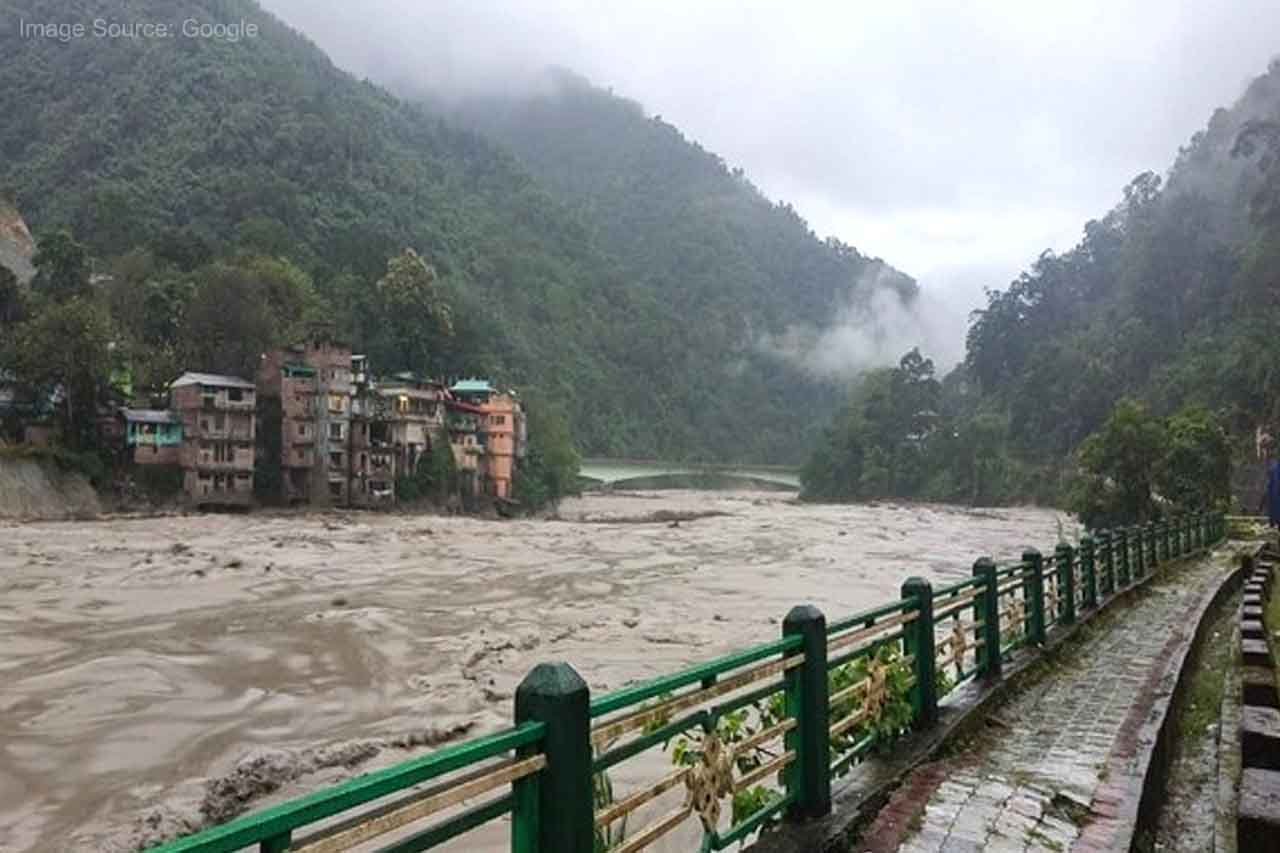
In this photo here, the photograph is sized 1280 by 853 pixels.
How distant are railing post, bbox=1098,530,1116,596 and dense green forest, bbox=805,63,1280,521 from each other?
163 feet

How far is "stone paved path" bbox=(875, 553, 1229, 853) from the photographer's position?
498 centimetres

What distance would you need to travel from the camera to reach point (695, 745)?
443cm

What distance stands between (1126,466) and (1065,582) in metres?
31.9

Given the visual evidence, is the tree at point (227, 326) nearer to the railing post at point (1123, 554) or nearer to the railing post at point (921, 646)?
the railing post at point (1123, 554)

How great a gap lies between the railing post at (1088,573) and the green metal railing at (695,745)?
4.63 meters

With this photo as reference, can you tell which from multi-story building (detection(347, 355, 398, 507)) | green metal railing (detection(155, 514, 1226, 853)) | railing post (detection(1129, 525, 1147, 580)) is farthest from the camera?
multi-story building (detection(347, 355, 398, 507))

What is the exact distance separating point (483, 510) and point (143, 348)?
22.0 m

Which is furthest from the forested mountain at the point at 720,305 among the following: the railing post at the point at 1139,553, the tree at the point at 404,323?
the railing post at the point at 1139,553

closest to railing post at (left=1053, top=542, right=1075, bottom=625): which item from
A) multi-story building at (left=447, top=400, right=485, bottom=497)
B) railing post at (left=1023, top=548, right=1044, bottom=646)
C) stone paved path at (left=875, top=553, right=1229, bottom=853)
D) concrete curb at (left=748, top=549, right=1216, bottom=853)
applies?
stone paved path at (left=875, top=553, right=1229, bottom=853)

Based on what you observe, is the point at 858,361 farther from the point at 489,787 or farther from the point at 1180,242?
the point at 489,787

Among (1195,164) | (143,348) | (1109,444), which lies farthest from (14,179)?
(1195,164)

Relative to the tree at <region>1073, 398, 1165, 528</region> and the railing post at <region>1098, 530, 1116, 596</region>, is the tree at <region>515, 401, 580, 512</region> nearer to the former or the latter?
the tree at <region>1073, 398, 1165, 528</region>

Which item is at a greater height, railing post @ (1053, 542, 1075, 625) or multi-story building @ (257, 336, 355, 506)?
multi-story building @ (257, 336, 355, 506)

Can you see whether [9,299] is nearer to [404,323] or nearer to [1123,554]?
[404,323]
